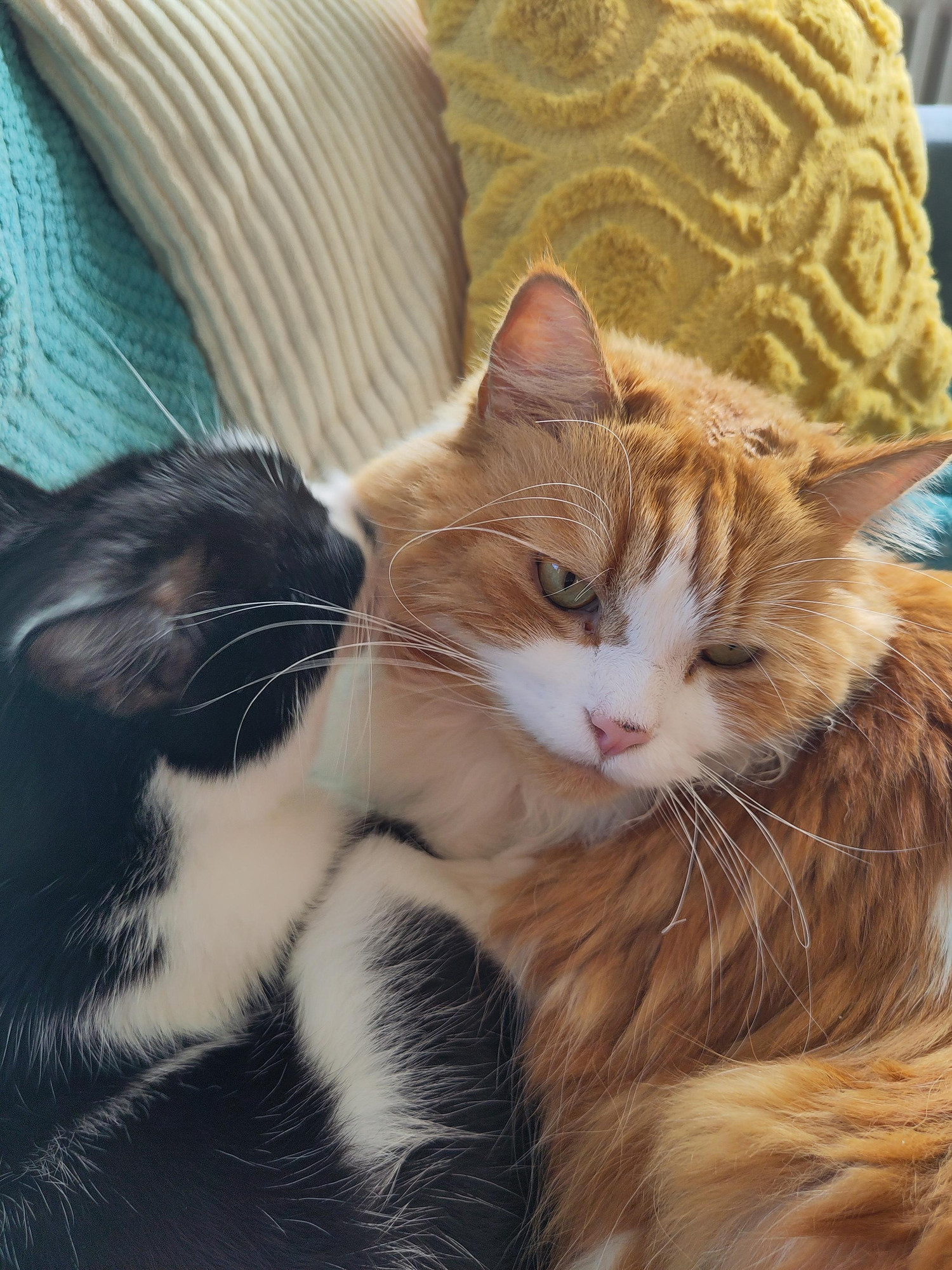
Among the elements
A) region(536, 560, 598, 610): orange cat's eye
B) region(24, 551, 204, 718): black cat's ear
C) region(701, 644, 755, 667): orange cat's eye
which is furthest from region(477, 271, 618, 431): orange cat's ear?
region(24, 551, 204, 718): black cat's ear

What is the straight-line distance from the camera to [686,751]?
3.15 ft

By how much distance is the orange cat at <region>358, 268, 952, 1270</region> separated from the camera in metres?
0.90

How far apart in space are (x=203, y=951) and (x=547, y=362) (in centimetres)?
67

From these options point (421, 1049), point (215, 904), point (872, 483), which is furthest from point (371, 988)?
point (872, 483)

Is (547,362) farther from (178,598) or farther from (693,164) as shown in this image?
(693,164)

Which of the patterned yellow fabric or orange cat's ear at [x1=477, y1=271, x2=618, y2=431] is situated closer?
orange cat's ear at [x1=477, y1=271, x2=618, y2=431]

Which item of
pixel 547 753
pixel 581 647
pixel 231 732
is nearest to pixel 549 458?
pixel 581 647

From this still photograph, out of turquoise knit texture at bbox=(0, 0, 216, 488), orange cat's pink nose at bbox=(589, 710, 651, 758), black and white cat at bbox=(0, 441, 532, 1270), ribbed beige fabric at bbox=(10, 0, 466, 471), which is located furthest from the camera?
ribbed beige fabric at bbox=(10, 0, 466, 471)

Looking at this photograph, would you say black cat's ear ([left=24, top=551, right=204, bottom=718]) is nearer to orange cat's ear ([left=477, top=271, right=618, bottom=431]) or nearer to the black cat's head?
the black cat's head

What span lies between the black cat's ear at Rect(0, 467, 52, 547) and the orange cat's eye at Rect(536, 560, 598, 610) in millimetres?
473

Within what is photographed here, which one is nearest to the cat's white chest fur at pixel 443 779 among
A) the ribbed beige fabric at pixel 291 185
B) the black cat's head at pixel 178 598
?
the black cat's head at pixel 178 598

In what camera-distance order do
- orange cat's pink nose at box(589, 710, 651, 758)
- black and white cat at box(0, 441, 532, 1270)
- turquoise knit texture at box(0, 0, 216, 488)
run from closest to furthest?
black and white cat at box(0, 441, 532, 1270) < orange cat's pink nose at box(589, 710, 651, 758) < turquoise knit texture at box(0, 0, 216, 488)

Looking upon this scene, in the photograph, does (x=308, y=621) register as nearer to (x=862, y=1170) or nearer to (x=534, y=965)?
(x=534, y=965)

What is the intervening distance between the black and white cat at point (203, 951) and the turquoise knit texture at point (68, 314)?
0.52ft
